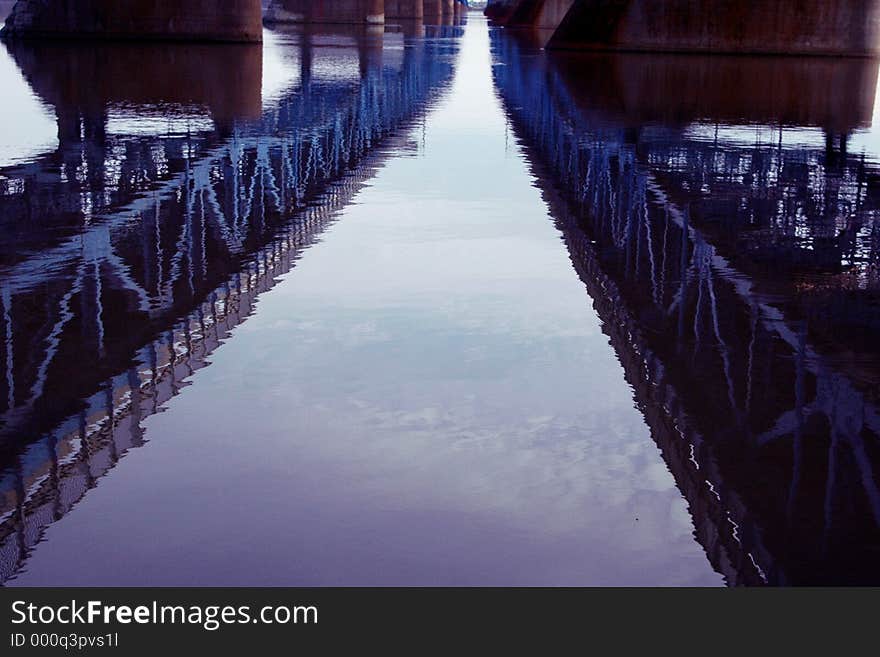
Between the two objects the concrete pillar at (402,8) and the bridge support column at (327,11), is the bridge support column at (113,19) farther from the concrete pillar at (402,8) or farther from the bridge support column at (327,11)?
the concrete pillar at (402,8)

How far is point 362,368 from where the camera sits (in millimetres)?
11703

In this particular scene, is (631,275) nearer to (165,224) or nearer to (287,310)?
(287,310)

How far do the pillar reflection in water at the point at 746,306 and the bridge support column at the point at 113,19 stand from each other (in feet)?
119

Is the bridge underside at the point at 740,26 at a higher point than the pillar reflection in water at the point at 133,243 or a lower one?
higher

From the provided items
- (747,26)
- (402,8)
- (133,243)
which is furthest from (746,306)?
(402,8)

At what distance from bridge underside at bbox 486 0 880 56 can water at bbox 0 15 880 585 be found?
41.4 metres

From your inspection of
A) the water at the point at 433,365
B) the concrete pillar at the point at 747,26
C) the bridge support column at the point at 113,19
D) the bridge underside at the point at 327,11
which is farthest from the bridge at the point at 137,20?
the bridge underside at the point at 327,11

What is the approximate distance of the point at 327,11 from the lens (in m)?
124

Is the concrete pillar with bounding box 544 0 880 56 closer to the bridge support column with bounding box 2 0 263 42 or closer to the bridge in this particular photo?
the bridge

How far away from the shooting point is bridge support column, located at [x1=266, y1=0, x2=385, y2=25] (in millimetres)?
120875

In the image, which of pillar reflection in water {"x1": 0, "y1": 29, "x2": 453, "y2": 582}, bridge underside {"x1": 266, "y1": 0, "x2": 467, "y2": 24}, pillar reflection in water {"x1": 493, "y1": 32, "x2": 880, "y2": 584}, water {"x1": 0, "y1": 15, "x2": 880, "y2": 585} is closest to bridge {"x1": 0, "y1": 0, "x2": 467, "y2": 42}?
pillar reflection in water {"x1": 0, "y1": 29, "x2": 453, "y2": 582}

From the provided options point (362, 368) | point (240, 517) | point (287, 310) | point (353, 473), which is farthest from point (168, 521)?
point (287, 310)

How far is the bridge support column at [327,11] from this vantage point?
397ft

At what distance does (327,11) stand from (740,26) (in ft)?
202
